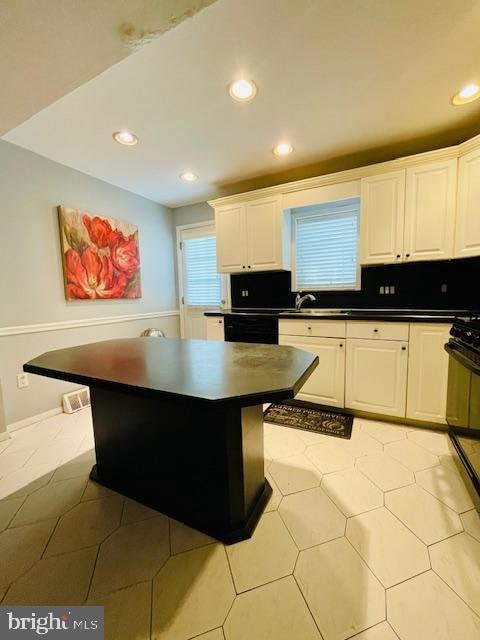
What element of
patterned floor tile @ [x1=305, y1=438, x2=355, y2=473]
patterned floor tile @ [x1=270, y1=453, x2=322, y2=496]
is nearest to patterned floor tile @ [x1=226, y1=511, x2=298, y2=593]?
patterned floor tile @ [x1=270, y1=453, x2=322, y2=496]

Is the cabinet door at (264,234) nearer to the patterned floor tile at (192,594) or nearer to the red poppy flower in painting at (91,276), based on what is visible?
the red poppy flower in painting at (91,276)

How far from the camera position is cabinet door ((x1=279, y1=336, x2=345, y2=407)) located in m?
2.41

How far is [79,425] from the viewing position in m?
2.42

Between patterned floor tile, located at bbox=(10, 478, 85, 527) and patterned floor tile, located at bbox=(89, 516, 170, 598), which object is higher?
patterned floor tile, located at bbox=(89, 516, 170, 598)

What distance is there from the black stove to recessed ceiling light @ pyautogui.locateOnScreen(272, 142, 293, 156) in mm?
1979

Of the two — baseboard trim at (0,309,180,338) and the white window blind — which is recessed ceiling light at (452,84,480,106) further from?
baseboard trim at (0,309,180,338)

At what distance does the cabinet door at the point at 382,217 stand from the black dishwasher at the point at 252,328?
109 centimetres

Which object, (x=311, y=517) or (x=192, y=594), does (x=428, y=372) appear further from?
(x=192, y=594)

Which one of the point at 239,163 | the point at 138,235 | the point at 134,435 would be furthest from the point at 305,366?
the point at 138,235

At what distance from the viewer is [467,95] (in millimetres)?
1789

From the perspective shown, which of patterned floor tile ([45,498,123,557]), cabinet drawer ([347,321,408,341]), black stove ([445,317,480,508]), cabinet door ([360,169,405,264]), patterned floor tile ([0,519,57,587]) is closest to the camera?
patterned floor tile ([0,519,57,587])

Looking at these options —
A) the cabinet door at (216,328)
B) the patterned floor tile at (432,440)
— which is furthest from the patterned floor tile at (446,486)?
the cabinet door at (216,328)

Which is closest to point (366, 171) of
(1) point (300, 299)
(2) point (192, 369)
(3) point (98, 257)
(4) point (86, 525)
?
(1) point (300, 299)

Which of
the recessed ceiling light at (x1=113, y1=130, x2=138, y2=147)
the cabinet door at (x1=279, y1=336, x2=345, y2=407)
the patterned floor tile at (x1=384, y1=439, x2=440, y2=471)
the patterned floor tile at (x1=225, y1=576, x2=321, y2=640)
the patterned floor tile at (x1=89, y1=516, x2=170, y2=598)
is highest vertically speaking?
the recessed ceiling light at (x1=113, y1=130, x2=138, y2=147)
